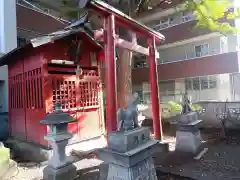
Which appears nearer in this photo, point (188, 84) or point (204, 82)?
point (204, 82)

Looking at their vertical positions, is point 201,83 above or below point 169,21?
below

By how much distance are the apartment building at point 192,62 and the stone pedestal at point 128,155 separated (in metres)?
12.0

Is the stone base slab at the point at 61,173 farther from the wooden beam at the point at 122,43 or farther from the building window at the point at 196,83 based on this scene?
the building window at the point at 196,83

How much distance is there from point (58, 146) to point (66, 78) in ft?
8.67

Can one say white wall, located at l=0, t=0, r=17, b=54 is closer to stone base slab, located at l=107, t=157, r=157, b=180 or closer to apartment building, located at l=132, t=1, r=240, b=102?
apartment building, located at l=132, t=1, r=240, b=102

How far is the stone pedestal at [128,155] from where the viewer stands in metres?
3.50

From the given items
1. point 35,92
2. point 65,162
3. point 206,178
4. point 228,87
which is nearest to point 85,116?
point 35,92

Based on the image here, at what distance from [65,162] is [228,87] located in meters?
15.9

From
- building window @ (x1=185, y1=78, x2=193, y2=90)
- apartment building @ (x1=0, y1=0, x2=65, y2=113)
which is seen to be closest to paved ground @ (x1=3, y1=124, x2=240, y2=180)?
apartment building @ (x1=0, y1=0, x2=65, y2=113)

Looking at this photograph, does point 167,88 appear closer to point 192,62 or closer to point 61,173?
point 192,62

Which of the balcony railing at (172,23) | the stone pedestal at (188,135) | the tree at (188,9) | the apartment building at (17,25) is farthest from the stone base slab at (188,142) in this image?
the balcony railing at (172,23)

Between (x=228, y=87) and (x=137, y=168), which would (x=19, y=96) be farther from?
(x=228, y=87)

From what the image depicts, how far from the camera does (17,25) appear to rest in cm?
1241

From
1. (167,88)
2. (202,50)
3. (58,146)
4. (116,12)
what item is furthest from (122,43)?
(167,88)
